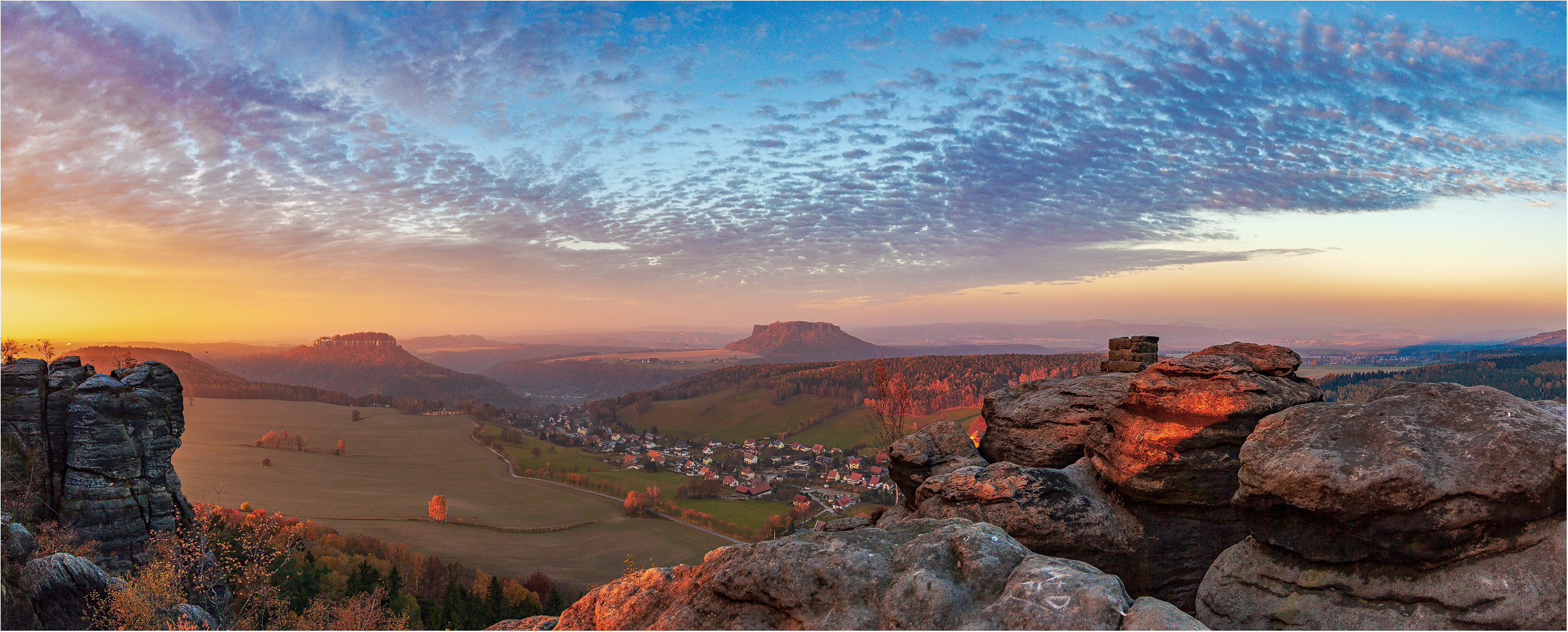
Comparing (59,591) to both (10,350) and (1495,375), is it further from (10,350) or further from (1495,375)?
(1495,375)

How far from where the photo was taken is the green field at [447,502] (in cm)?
11369

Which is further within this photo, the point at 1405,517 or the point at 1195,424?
the point at 1195,424

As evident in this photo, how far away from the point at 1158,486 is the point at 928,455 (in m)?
8.21

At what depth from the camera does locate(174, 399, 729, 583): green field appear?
373ft

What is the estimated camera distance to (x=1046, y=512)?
17.0 metres

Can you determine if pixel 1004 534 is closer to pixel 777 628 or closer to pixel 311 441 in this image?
pixel 777 628

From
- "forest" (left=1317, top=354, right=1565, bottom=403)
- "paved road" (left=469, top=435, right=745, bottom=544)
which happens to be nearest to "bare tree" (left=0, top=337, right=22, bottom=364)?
"paved road" (left=469, top=435, right=745, bottom=544)

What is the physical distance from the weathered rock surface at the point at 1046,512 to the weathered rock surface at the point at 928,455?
4.61m

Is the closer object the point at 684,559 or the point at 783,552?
the point at 783,552

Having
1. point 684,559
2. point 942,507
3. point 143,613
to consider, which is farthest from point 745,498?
point 942,507

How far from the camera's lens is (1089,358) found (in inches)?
6201

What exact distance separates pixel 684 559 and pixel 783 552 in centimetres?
10489

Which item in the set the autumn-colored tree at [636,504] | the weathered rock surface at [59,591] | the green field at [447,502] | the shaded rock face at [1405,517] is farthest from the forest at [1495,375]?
the weathered rock surface at [59,591]

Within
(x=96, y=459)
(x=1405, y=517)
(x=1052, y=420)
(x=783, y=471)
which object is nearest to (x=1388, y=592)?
(x=1405, y=517)
